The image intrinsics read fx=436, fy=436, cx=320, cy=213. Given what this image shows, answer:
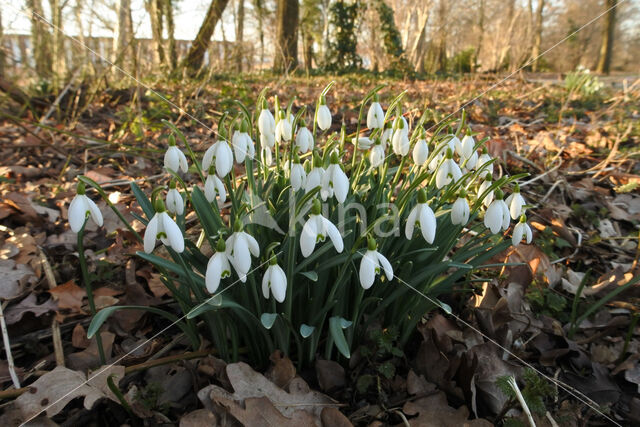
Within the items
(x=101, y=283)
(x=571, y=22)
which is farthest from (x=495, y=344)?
(x=571, y=22)

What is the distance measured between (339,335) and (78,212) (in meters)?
0.65

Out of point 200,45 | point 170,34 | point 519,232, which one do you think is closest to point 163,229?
point 519,232

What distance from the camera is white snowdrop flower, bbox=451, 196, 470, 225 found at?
107cm

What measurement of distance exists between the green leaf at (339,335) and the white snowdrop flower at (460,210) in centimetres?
38

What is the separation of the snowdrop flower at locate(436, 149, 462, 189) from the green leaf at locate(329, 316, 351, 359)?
470 mm

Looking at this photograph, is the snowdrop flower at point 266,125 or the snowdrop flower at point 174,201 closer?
the snowdrop flower at point 174,201

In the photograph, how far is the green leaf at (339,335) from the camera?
1.02m

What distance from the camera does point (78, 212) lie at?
95cm

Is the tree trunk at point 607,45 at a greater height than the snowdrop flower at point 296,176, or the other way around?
the tree trunk at point 607,45

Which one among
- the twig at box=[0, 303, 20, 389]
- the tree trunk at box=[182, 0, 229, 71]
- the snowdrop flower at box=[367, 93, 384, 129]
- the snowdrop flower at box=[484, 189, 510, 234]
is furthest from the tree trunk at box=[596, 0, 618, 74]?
the twig at box=[0, 303, 20, 389]

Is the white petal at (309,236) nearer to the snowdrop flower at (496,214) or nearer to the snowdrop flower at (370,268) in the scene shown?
the snowdrop flower at (370,268)

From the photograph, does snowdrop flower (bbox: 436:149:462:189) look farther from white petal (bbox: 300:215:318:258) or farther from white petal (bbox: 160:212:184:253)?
→ white petal (bbox: 160:212:184:253)

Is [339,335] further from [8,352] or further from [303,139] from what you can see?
[8,352]

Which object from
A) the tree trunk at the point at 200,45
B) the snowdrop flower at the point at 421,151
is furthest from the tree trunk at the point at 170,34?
the snowdrop flower at the point at 421,151
